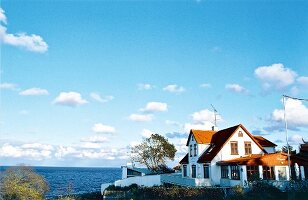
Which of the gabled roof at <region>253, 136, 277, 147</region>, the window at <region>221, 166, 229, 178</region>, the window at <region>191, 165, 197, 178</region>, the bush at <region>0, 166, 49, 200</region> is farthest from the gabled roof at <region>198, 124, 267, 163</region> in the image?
the bush at <region>0, 166, 49, 200</region>

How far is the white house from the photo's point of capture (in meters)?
38.9

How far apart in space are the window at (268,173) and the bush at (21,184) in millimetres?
24052

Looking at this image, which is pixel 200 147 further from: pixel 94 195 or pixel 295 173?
pixel 94 195

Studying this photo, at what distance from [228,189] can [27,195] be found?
21251mm

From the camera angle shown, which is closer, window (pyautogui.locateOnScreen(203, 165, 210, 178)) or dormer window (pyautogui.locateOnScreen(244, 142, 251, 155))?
window (pyautogui.locateOnScreen(203, 165, 210, 178))

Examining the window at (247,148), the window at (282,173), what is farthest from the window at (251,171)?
the window at (247,148)

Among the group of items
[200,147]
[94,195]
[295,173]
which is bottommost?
[94,195]

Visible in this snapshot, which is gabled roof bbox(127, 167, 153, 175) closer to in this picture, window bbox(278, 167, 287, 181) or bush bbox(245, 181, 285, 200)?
window bbox(278, 167, 287, 181)

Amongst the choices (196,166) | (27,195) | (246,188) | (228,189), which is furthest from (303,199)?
(27,195)

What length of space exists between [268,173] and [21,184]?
86.4 feet

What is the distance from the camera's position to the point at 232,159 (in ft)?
148

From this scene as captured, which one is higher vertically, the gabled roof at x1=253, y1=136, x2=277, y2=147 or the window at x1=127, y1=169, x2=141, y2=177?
the gabled roof at x1=253, y1=136, x2=277, y2=147

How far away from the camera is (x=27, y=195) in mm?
29766

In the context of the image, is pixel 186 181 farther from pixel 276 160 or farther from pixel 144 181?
pixel 276 160
